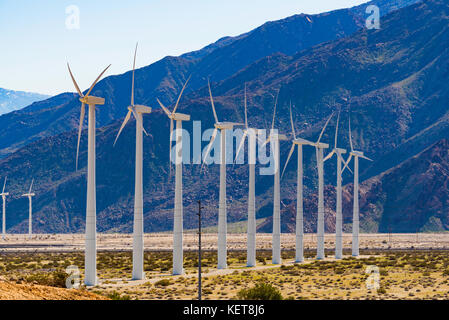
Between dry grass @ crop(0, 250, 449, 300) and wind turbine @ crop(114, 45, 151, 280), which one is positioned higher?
wind turbine @ crop(114, 45, 151, 280)

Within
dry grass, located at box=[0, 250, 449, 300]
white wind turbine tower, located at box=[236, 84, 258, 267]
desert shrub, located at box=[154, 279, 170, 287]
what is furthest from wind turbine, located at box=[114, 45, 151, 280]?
white wind turbine tower, located at box=[236, 84, 258, 267]

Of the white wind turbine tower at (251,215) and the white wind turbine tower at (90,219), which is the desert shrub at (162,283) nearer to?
the white wind turbine tower at (90,219)

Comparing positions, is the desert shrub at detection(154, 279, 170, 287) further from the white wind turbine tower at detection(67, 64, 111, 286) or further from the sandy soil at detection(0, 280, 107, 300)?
the sandy soil at detection(0, 280, 107, 300)

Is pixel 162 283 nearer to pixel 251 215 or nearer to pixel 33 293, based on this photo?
pixel 251 215

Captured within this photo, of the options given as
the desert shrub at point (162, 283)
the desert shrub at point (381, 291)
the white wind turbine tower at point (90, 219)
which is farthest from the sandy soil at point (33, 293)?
the desert shrub at point (381, 291)

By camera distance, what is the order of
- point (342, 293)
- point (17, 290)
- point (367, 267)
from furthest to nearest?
point (367, 267) < point (342, 293) < point (17, 290)

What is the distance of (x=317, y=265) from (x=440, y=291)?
2926cm

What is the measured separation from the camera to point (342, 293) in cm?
5581

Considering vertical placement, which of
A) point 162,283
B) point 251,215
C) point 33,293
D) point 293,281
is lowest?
point 293,281

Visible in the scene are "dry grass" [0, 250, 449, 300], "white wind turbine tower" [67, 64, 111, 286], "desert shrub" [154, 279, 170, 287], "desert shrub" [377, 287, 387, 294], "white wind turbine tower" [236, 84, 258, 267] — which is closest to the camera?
"dry grass" [0, 250, 449, 300]

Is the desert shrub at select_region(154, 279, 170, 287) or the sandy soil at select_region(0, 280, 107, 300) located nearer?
the sandy soil at select_region(0, 280, 107, 300)

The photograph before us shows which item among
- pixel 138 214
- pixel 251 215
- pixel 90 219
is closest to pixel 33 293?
pixel 90 219
